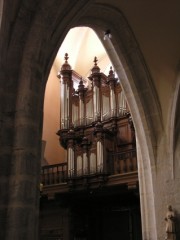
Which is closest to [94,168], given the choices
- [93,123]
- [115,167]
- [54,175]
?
[115,167]

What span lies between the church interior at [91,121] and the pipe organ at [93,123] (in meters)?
0.04

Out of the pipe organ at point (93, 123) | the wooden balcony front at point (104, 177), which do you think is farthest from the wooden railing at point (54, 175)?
the pipe organ at point (93, 123)

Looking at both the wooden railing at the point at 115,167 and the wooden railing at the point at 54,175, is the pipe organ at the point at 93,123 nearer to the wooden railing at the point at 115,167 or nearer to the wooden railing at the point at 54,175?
the wooden railing at the point at 115,167

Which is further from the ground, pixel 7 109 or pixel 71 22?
pixel 71 22

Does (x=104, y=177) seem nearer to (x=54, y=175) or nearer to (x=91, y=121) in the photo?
(x=54, y=175)

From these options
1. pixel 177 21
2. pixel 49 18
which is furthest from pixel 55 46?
pixel 177 21

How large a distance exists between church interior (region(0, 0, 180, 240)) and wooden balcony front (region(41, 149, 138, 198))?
3 cm

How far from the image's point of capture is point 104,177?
432 inches

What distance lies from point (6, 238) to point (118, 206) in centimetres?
926

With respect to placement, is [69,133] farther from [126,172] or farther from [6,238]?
[6,238]

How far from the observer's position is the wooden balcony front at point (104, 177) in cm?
1069

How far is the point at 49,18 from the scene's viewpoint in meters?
5.37

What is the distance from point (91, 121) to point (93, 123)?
24 centimetres

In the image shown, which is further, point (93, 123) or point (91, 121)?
point (91, 121)
